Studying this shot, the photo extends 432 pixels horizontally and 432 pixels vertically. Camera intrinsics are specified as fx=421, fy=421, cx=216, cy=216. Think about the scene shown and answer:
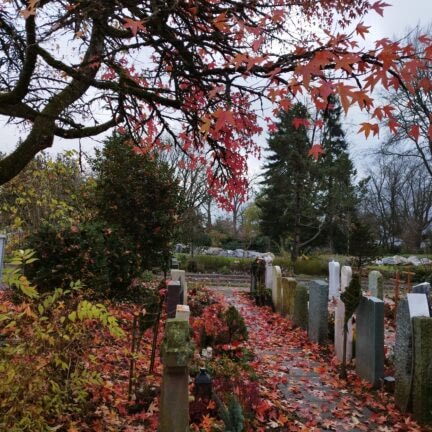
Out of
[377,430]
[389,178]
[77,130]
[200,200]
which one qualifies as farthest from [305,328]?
[389,178]

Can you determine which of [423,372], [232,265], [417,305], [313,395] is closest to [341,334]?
[313,395]

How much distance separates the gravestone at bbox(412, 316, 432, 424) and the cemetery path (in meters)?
0.16

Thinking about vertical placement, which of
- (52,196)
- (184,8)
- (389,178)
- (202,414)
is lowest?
(202,414)

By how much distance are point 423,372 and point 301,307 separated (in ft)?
16.1

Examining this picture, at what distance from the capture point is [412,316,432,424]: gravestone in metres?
4.65

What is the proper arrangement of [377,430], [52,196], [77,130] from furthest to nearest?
[52,196] → [77,130] → [377,430]

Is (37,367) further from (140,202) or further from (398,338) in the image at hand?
(140,202)

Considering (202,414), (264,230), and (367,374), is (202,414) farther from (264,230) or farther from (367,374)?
(264,230)

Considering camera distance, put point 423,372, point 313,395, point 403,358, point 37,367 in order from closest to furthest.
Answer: point 37,367 → point 423,372 → point 403,358 → point 313,395

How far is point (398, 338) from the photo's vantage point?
17.3 ft

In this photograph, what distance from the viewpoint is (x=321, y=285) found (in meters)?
8.22

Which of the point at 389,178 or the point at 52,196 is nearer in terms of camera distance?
the point at 52,196

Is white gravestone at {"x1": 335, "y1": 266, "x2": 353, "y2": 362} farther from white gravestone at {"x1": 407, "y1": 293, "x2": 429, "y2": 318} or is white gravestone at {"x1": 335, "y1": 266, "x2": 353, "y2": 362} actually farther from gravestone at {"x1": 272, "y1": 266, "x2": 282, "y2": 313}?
gravestone at {"x1": 272, "y1": 266, "x2": 282, "y2": 313}

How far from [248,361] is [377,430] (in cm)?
226
